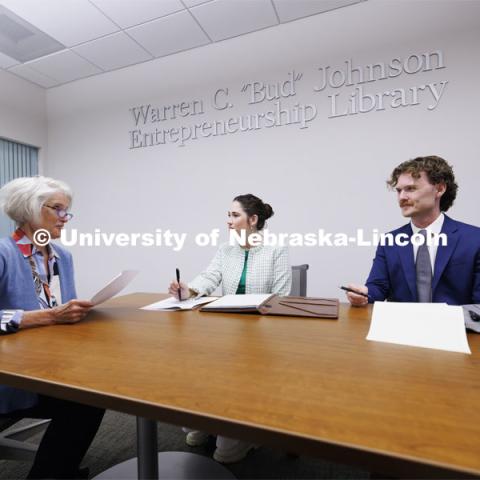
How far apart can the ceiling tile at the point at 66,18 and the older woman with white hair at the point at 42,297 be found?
2063 mm

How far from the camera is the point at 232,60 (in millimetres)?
3062

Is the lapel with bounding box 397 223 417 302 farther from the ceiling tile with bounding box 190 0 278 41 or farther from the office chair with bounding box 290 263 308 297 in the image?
the ceiling tile with bounding box 190 0 278 41

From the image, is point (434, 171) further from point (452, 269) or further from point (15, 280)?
point (15, 280)

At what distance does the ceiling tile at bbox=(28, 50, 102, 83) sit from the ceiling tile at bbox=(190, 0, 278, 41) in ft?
4.70

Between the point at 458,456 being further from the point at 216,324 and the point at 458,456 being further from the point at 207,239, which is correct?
the point at 207,239

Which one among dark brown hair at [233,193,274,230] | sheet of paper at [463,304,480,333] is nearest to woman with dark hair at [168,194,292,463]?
dark brown hair at [233,193,274,230]

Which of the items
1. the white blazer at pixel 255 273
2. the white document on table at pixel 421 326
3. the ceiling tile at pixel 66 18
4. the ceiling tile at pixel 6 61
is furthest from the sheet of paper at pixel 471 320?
the ceiling tile at pixel 6 61

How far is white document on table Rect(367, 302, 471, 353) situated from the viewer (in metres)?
0.86

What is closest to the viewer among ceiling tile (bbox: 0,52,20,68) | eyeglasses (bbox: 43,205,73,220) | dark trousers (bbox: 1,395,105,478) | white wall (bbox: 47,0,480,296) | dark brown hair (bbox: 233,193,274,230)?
dark trousers (bbox: 1,395,105,478)

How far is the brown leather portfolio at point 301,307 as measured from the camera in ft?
4.05

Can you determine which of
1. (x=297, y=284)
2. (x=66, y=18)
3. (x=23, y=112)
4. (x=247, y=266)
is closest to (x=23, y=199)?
(x=247, y=266)

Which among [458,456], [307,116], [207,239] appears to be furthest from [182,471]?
[307,116]

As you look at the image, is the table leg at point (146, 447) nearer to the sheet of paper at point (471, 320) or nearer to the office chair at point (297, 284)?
the sheet of paper at point (471, 320)

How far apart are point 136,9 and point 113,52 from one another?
27.5 inches
